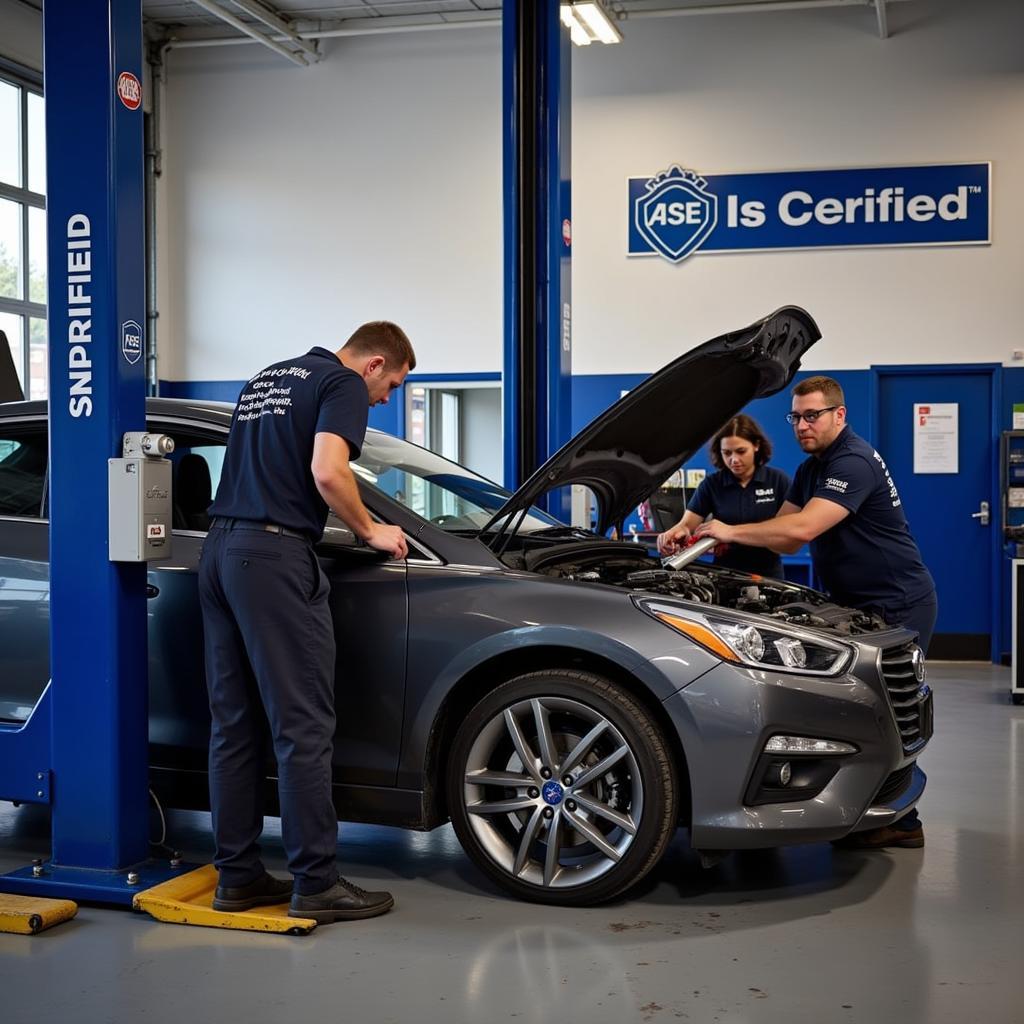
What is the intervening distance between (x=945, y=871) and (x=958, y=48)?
327 inches

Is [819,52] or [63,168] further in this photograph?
[819,52]

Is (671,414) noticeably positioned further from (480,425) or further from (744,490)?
(480,425)

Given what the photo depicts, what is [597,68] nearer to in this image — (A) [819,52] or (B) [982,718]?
(A) [819,52]

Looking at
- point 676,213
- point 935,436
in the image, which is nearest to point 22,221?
point 676,213

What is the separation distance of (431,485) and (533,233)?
2.71 metres

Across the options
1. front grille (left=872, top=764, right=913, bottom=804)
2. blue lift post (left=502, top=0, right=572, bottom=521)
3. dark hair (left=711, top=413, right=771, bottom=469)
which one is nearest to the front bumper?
front grille (left=872, top=764, right=913, bottom=804)

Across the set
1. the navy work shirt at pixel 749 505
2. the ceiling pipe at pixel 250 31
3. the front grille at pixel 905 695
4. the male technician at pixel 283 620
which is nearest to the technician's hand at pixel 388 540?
the male technician at pixel 283 620

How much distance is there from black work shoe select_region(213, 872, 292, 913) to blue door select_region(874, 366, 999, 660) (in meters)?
7.79

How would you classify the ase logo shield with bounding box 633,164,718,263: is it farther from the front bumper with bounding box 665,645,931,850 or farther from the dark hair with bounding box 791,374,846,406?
the front bumper with bounding box 665,645,931,850

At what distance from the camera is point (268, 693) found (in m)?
3.43

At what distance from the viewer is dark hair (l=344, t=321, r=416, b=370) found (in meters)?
3.67

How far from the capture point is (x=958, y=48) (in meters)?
10.4

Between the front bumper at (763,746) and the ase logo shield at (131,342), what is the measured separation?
181 cm

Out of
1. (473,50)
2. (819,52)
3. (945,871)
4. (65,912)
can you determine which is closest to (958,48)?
(819,52)
